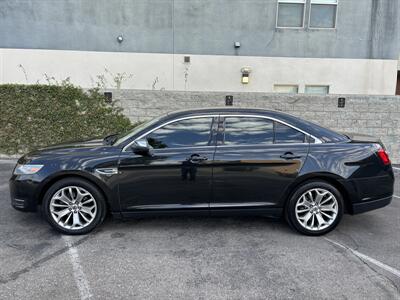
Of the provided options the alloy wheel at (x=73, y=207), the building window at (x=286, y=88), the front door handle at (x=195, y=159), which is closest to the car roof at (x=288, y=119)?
the front door handle at (x=195, y=159)

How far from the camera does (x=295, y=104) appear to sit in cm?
782

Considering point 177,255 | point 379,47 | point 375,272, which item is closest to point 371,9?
point 379,47

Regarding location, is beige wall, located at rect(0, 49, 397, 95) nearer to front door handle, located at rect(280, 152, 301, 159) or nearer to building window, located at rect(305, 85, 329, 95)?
building window, located at rect(305, 85, 329, 95)

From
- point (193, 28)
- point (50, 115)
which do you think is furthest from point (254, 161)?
point (193, 28)

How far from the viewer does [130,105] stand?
7.81 m

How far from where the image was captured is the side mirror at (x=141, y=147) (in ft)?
12.5

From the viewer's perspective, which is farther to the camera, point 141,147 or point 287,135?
point 287,135

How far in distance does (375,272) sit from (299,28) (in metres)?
8.97

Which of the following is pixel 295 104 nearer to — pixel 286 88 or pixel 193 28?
pixel 286 88

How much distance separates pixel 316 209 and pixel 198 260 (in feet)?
5.24

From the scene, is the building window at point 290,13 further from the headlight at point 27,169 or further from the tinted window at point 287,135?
the headlight at point 27,169

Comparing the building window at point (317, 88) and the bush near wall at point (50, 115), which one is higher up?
the building window at point (317, 88)

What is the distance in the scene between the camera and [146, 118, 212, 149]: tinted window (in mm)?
3998

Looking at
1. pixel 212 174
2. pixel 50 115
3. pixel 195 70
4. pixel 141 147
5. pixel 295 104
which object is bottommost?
pixel 212 174
